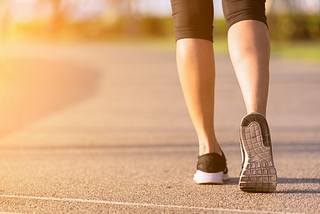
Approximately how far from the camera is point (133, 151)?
10.5 ft

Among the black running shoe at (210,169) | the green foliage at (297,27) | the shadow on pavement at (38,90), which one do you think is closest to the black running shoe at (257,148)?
the black running shoe at (210,169)

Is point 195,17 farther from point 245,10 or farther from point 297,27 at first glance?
point 297,27

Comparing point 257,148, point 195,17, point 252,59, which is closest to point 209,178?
point 257,148

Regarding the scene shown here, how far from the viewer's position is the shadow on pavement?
193 inches

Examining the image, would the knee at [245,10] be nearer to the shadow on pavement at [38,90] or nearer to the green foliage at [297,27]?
the shadow on pavement at [38,90]

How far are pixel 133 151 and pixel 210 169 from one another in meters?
1.04

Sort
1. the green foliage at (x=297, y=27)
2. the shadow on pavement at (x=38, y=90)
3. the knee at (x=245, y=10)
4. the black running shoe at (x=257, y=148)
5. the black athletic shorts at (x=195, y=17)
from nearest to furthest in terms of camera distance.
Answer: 1. the black running shoe at (x=257, y=148)
2. the knee at (x=245, y=10)
3. the black athletic shorts at (x=195, y=17)
4. the shadow on pavement at (x=38, y=90)
5. the green foliage at (x=297, y=27)

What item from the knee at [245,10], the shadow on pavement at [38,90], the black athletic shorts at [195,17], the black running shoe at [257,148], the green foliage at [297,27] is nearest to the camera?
the black running shoe at [257,148]

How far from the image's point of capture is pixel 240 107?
534cm

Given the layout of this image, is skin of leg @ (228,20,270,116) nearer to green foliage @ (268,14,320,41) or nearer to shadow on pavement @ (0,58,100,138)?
shadow on pavement @ (0,58,100,138)

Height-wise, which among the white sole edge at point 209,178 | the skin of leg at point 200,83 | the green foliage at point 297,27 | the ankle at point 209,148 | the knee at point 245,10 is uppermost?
the green foliage at point 297,27

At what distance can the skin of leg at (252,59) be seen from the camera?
200 cm

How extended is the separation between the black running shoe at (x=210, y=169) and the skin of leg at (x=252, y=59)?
35 centimetres

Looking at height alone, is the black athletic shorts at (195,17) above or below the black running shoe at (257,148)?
above
